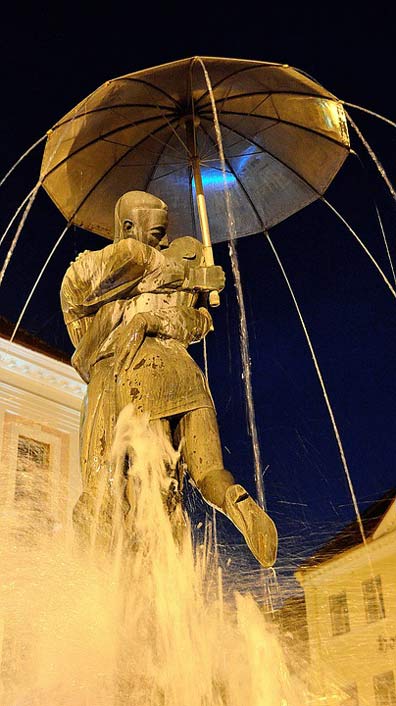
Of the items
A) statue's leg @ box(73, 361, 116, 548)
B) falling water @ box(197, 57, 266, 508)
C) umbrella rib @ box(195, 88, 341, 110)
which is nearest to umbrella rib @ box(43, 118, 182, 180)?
umbrella rib @ box(195, 88, 341, 110)

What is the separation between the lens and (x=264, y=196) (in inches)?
263

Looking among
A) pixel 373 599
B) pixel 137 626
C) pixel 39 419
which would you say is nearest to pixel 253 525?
pixel 137 626

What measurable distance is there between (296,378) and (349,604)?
5.79 m

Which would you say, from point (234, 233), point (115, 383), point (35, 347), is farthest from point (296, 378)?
point (115, 383)

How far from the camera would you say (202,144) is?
6.66 metres

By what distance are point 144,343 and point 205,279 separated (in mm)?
520

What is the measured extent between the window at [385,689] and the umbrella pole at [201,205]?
5.53m

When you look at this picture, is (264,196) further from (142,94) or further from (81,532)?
(81,532)

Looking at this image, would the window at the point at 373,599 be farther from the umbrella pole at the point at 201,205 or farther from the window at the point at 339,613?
the umbrella pole at the point at 201,205

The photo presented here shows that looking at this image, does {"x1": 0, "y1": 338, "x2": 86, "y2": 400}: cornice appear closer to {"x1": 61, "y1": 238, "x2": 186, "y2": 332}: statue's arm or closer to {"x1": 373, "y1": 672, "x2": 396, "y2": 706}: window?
{"x1": 373, "y1": 672, "x2": 396, "y2": 706}: window

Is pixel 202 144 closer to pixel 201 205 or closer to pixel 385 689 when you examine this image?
pixel 201 205

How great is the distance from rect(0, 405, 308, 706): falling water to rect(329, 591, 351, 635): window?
6530 mm

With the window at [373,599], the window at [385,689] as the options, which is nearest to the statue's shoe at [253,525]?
the window at [385,689]

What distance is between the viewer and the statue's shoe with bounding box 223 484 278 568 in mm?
3738
